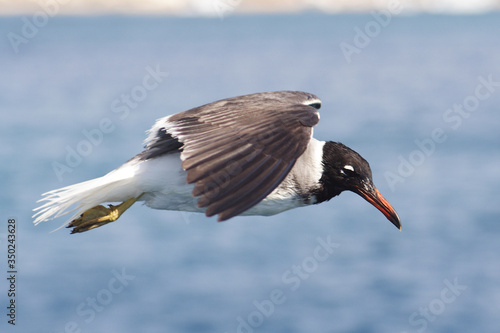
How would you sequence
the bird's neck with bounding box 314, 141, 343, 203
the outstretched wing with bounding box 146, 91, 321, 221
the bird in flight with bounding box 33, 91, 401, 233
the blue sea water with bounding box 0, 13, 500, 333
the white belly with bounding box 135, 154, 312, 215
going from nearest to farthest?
the outstretched wing with bounding box 146, 91, 321, 221
the bird in flight with bounding box 33, 91, 401, 233
the white belly with bounding box 135, 154, 312, 215
the bird's neck with bounding box 314, 141, 343, 203
the blue sea water with bounding box 0, 13, 500, 333

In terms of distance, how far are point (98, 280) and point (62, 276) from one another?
108 inches

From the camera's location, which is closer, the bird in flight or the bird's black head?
the bird in flight

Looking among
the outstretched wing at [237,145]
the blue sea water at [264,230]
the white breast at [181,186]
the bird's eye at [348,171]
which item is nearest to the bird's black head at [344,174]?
the bird's eye at [348,171]

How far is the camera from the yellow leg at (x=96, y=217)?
357 inches

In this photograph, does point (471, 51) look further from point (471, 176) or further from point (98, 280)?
point (98, 280)

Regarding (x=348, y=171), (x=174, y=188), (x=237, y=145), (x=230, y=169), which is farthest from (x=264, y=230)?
(x=230, y=169)

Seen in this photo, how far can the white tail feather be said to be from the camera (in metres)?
8.60

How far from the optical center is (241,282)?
143ft

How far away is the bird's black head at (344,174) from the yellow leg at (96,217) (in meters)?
2.42

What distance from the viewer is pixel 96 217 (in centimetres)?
913

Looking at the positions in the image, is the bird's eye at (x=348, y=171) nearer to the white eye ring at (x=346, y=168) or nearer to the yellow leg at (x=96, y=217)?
the white eye ring at (x=346, y=168)

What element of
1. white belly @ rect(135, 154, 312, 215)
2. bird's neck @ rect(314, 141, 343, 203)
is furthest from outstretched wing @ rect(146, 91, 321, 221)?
bird's neck @ rect(314, 141, 343, 203)

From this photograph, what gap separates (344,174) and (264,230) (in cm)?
4178

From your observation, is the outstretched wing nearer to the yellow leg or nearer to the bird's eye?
the yellow leg
